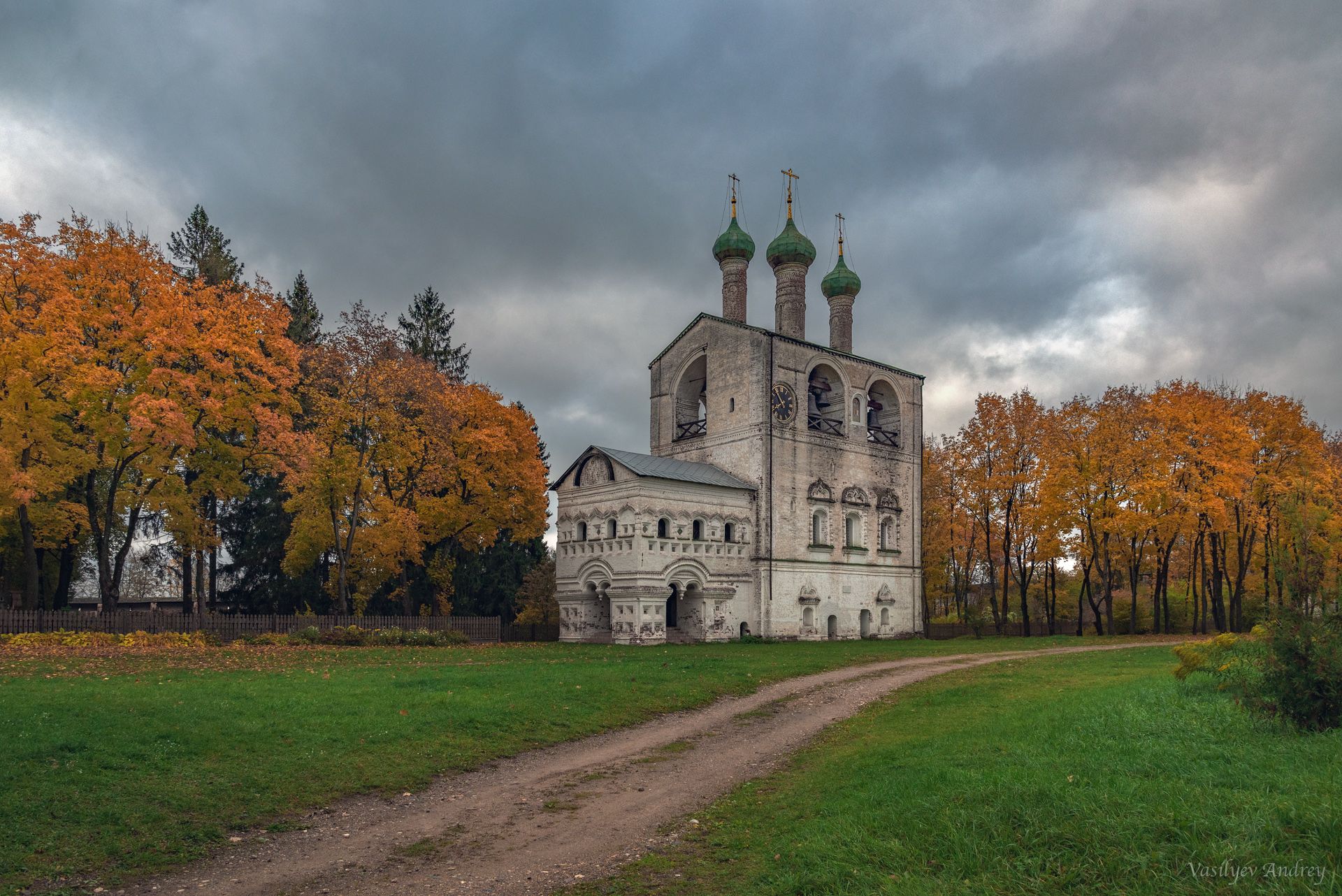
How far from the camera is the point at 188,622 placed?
26156mm

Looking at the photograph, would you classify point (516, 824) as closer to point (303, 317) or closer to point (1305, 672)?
point (1305, 672)

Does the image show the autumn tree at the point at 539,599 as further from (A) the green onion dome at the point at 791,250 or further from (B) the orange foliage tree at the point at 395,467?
(A) the green onion dome at the point at 791,250

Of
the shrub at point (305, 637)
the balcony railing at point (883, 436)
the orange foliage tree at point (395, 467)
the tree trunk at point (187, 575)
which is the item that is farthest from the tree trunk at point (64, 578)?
the balcony railing at point (883, 436)

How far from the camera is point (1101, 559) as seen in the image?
39.4 meters

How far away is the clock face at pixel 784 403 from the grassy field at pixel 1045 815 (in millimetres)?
25943

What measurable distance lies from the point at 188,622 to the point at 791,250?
93.9 feet

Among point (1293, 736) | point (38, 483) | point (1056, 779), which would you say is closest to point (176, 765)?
point (1056, 779)

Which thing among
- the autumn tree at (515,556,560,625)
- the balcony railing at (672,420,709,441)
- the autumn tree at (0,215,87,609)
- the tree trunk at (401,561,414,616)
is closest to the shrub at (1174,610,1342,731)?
the autumn tree at (0,215,87,609)

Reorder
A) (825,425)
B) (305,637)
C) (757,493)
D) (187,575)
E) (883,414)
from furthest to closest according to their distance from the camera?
(883,414) < (825,425) < (757,493) < (187,575) < (305,637)

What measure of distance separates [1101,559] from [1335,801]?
1440 inches

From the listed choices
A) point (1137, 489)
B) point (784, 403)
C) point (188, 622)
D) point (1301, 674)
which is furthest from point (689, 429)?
point (1301, 674)

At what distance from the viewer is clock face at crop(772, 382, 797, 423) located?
122 feet

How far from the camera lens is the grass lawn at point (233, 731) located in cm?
840

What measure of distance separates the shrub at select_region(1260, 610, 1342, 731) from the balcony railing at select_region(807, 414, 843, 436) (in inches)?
1176
